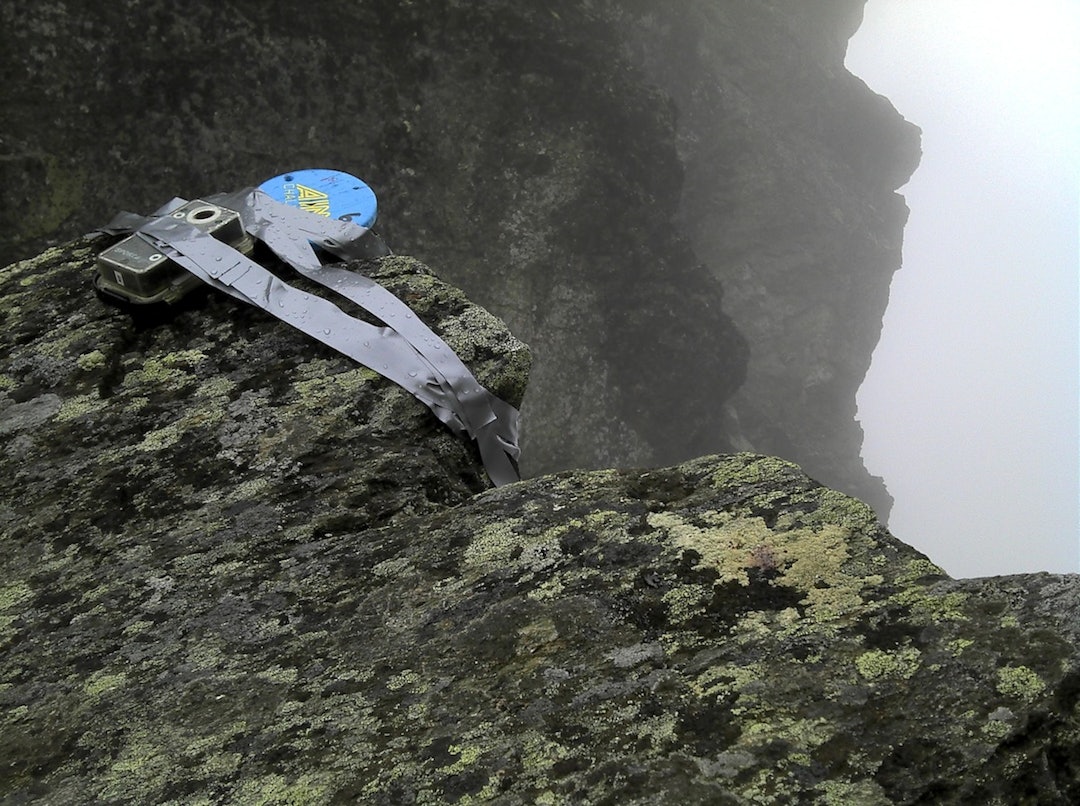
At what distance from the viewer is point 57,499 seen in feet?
11.7

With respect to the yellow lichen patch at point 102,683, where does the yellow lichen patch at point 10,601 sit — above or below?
below

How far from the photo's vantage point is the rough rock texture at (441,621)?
2.14 m

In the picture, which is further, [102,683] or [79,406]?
[79,406]

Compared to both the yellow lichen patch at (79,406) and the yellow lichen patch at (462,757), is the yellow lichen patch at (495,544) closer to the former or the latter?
the yellow lichen patch at (462,757)

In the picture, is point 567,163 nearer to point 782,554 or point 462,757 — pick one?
point 782,554

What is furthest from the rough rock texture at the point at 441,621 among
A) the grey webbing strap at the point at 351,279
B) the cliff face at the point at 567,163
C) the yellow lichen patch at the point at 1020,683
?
the cliff face at the point at 567,163

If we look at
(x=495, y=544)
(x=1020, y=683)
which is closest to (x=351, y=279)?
(x=495, y=544)

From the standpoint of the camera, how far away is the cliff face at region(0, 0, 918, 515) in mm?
12023

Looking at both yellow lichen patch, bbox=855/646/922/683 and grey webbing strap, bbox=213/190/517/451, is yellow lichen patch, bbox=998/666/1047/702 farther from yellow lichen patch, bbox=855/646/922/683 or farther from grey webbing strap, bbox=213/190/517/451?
grey webbing strap, bbox=213/190/517/451

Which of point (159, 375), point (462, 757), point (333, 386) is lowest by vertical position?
point (159, 375)

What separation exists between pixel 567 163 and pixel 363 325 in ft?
46.9

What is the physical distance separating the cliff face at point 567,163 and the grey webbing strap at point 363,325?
8.22 meters

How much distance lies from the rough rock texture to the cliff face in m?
8.88

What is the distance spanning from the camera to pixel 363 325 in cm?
400
